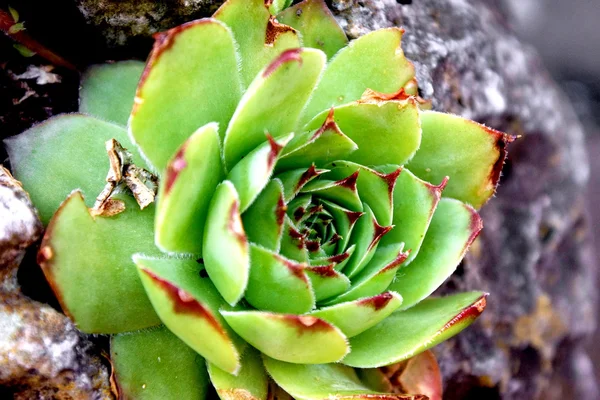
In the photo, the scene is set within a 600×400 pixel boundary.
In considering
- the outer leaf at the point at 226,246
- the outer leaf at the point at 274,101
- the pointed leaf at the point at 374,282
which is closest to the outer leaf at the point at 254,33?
the outer leaf at the point at 274,101

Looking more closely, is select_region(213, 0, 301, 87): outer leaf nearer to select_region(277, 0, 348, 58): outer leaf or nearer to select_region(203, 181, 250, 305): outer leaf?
select_region(277, 0, 348, 58): outer leaf

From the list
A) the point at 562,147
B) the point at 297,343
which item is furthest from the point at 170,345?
the point at 562,147

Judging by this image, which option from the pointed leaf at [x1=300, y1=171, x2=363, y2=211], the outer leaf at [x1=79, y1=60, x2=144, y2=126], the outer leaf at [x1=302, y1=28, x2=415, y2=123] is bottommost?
the pointed leaf at [x1=300, y1=171, x2=363, y2=211]

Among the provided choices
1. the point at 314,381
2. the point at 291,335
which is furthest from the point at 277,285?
the point at 314,381

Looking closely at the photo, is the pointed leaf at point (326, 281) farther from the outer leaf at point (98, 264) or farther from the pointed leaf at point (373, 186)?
the outer leaf at point (98, 264)

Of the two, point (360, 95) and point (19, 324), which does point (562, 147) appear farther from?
point (19, 324)

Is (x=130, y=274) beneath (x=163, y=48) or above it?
beneath

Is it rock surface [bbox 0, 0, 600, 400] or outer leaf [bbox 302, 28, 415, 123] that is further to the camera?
rock surface [bbox 0, 0, 600, 400]

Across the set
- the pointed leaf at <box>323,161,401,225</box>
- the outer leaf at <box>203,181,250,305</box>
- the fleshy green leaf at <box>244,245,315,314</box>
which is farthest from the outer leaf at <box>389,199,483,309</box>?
the outer leaf at <box>203,181,250,305</box>
